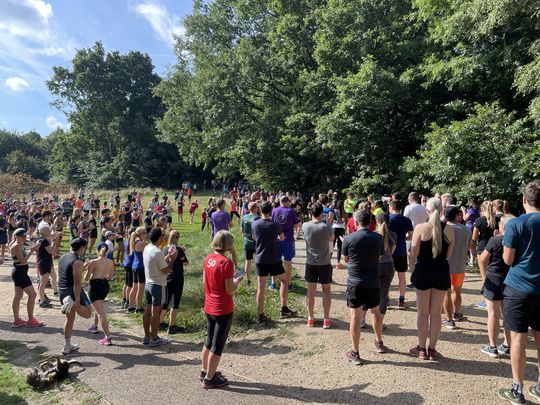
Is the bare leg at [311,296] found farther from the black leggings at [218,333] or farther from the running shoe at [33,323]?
the running shoe at [33,323]

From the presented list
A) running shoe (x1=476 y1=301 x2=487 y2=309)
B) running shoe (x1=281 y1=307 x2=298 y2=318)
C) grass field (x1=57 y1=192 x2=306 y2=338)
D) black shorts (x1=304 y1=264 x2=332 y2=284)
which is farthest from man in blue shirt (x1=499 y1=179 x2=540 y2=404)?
grass field (x1=57 y1=192 x2=306 y2=338)

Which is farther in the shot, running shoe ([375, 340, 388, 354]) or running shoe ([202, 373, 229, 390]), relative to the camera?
running shoe ([375, 340, 388, 354])

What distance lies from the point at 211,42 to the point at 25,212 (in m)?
18.8

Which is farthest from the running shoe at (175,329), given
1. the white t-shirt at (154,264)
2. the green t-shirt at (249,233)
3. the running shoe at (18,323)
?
the running shoe at (18,323)

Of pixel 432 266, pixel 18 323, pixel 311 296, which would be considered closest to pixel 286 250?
pixel 311 296

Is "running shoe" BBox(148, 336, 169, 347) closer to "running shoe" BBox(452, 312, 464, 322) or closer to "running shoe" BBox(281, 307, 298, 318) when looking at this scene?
"running shoe" BBox(281, 307, 298, 318)

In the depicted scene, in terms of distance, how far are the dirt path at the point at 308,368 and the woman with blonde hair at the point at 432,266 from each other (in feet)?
2.02

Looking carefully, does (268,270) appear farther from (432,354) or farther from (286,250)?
(432,354)

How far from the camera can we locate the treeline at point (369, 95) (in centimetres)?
1102

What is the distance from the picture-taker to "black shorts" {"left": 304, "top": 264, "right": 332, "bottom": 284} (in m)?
5.96


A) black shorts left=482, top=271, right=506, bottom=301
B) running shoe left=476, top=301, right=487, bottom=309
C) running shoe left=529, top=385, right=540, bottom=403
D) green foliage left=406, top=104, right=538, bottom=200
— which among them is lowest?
running shoe left=529, top=385, right=540, bottom=403

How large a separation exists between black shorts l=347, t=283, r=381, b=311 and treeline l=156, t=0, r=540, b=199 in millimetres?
7326

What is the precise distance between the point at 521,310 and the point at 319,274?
2.72m

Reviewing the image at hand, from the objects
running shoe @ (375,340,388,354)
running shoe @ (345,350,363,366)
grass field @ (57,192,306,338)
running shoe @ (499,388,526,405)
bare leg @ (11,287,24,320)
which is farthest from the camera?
bare leg @ (11,287,24,320)
